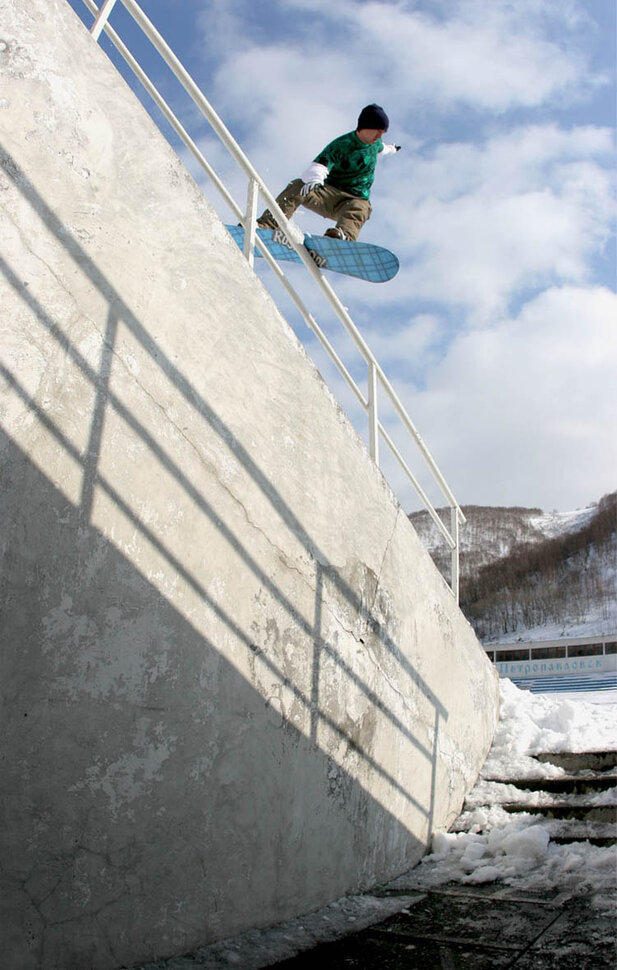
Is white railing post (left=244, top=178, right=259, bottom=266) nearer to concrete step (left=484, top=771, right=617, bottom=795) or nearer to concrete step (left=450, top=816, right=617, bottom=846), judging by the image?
concrete step (left=450, top=816, right=617, bottom=846)

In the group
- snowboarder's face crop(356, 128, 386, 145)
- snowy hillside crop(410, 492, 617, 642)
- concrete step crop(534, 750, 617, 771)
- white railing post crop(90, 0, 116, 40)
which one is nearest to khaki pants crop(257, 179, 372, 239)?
snowboarder's face crop(356, 128, 386, 145)

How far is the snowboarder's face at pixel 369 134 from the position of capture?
5.07m

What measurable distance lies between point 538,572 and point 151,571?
50.5m

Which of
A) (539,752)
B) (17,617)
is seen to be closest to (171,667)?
(17,617)

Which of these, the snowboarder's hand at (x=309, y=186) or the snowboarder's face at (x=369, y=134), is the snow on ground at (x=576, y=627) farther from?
the snowboarder's hand at (x=309, y=186)

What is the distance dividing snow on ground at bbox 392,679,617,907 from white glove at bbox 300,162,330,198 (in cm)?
410

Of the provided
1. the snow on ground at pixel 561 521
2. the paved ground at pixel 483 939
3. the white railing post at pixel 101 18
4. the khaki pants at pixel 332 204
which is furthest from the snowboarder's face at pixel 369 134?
the snow on ground at pixel 561 521

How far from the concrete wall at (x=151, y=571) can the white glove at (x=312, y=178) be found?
6.86 feet

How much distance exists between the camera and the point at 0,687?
199 centimetres

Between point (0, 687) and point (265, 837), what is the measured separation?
1.26 metres

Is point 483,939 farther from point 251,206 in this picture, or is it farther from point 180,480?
point 251,206

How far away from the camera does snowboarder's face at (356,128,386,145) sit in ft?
16.6

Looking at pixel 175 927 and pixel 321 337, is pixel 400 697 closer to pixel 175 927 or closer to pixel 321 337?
pixel 175 927

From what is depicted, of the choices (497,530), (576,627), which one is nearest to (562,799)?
(576,627)
